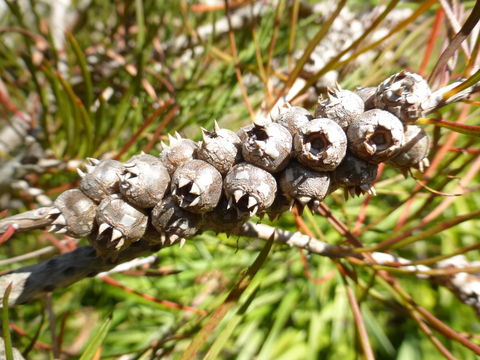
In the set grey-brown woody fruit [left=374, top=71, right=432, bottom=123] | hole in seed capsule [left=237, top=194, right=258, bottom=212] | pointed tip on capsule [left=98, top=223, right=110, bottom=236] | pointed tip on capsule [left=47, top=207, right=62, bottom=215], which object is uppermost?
grey-brown woody fruit [left=374, top=71, right=432, bottom=123]

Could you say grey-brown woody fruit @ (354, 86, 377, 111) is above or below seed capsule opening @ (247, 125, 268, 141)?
above

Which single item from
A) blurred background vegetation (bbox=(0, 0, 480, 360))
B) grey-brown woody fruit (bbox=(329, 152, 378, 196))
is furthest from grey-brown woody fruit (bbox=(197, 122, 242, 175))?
blurred background vegetation (bbox=(0, 0, 480, 360))

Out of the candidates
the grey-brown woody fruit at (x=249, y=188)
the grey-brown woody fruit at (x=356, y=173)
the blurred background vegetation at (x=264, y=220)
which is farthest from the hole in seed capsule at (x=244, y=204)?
the blurred background vegetation at (x=264, y=220)

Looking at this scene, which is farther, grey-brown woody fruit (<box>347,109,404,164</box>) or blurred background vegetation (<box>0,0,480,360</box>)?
blurred background vegetation (<box>0,0,480,360</box>)

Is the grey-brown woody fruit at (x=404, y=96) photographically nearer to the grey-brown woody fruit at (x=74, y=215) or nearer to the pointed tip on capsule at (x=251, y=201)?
the pointed tip on capsule at (x=251, y=201)

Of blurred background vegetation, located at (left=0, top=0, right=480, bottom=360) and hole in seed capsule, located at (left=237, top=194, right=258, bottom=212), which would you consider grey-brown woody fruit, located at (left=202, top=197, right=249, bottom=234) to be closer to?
hole in seed capsule, located at (left=237, top=194, right=258, bottom=212)

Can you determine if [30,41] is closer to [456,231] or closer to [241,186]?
[241,186]

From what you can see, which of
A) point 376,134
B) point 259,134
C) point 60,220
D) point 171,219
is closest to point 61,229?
point 60,220
